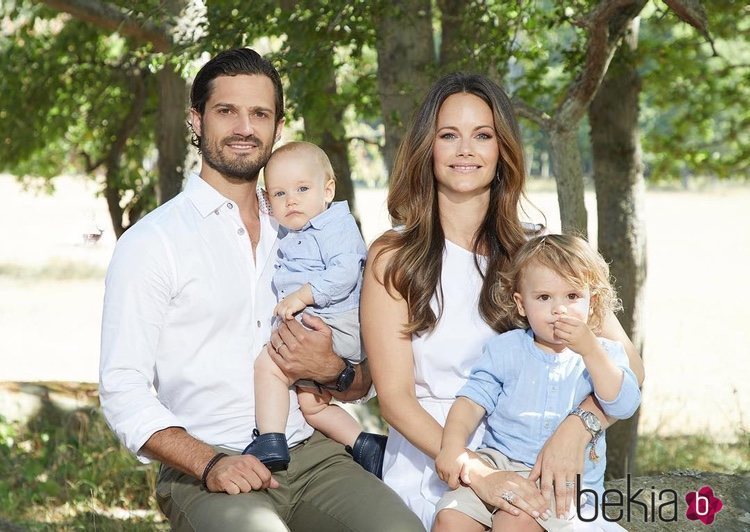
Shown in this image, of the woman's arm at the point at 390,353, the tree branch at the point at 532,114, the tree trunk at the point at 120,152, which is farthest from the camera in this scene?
the tree trunk at the point at 120,152

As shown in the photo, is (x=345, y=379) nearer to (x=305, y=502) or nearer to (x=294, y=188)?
(x=305, y=502)

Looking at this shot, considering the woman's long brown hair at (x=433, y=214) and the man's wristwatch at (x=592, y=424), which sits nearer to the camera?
the man's wristwatch at (x=592, y=424)

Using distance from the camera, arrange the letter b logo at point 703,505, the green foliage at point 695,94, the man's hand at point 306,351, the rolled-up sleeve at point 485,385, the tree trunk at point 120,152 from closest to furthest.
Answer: the rolled-up sleeve at point 485,385 < the man's hand at point 306,351 < the letter b logo at point 703,505 < the green foliage at point 695,94 < the tree trunk at point 120,152

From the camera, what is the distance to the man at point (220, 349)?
343 centimetres

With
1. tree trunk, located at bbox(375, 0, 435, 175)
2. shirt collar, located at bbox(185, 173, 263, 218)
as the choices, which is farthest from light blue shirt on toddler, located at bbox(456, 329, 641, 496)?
tree trunk, located at bbox(375, 0, 435, 175)

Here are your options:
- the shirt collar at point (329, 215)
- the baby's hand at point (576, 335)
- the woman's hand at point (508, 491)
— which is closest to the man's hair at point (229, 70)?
the shirt collar at point (329, 215)

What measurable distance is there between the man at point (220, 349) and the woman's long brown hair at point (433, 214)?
0.42m

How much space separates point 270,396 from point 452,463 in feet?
2.46

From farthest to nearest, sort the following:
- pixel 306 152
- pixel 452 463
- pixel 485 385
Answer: pixel 306 152 < pixel 485 385 < pixel 452 463

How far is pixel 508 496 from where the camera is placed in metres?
3.20

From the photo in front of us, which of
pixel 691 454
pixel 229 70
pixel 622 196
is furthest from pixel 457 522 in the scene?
pixel 691 454

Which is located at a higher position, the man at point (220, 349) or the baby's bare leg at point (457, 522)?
the man at point (220, 349)

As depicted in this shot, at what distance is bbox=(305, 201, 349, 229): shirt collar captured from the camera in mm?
3879

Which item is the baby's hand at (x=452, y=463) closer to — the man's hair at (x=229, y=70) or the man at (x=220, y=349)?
the man at (x=220, y=349)
